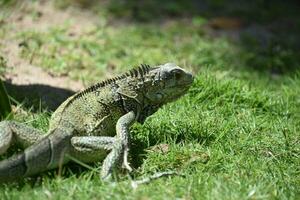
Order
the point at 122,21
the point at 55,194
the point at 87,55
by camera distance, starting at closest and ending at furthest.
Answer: the point at 55,194
the point at 87,55
the point at 122,21

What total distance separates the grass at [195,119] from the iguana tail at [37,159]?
0.28 ft

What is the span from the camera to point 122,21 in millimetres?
9258

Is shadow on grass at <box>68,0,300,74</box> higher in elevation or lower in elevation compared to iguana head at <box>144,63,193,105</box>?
lower

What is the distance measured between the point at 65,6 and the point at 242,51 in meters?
2.78

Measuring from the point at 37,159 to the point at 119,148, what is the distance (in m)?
0.64

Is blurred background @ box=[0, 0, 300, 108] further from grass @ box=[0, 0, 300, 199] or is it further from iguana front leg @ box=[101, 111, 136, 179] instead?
iguana front leg @ box=[101, 111, 136, 179]

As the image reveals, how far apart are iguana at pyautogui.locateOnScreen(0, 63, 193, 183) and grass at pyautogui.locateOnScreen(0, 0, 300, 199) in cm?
13

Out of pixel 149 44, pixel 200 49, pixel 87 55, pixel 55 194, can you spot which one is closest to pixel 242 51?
pixel 200 49

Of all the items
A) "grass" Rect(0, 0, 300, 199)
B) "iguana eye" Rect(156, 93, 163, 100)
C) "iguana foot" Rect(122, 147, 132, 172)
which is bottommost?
"grass" Rect(0, 0, 300, 199)

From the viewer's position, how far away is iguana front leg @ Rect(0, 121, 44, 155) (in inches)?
185

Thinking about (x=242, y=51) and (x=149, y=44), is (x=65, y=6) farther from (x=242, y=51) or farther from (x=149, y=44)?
(x=242, y=51)

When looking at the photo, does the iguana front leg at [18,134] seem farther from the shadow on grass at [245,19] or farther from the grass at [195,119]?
the shadow on grass at [245,19]

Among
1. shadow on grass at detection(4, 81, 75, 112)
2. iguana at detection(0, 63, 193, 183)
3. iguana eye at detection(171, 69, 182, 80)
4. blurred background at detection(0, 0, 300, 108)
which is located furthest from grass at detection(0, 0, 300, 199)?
iguana eye at detection(171, 69, 182, 80)

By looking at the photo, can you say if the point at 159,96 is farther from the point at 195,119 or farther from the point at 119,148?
the point at 119,148
